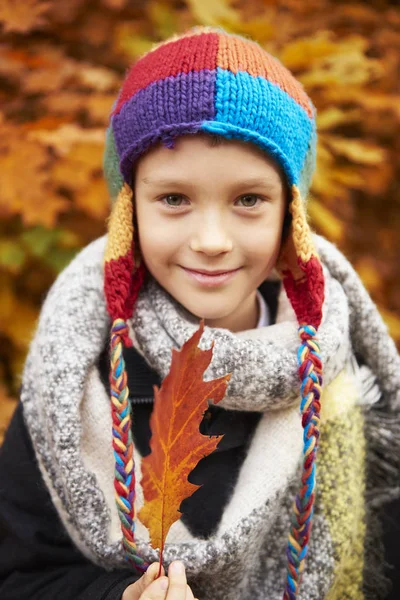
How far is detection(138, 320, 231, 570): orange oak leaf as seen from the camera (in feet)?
2.22

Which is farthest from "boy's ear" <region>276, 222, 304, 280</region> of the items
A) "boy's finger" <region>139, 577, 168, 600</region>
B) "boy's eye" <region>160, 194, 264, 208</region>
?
"boy's finger" <region>139, 577, 168, 600</region>

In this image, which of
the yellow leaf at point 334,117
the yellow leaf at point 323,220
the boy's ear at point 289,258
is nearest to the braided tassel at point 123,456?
the boy's ear at point 289,258

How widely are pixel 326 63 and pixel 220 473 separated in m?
1.64

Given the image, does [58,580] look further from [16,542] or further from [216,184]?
[216,184]

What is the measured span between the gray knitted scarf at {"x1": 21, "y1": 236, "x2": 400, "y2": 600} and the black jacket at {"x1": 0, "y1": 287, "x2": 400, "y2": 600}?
3 centimetres

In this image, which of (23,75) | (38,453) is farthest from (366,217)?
(38,453)

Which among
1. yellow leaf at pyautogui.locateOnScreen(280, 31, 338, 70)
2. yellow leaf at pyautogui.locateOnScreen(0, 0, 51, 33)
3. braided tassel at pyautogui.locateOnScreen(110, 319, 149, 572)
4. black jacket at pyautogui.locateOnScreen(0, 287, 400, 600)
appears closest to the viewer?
braided tassel at pyautogui.locateOnScreen(110, 319, 149, 572)

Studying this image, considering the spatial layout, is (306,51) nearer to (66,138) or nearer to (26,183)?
(66,138)

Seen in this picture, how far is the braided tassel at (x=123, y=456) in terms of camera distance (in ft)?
3.04

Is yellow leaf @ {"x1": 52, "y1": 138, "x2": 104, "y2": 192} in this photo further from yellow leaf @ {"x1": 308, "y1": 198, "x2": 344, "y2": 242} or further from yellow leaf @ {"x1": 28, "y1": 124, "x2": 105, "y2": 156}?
yellow leaf @ {"x1": 308, "y1": 198, "x2": 344, "y2": 242}

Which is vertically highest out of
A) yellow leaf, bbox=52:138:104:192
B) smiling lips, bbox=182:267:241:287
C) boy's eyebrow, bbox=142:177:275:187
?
yellow leaf, bbox=52:138:104:192

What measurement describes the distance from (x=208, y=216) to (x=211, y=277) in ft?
0.36

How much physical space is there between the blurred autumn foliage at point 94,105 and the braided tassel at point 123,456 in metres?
0.85

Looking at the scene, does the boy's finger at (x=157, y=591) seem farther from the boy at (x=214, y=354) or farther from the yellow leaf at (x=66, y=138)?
the yellow leaf at (x=66, y=138)
